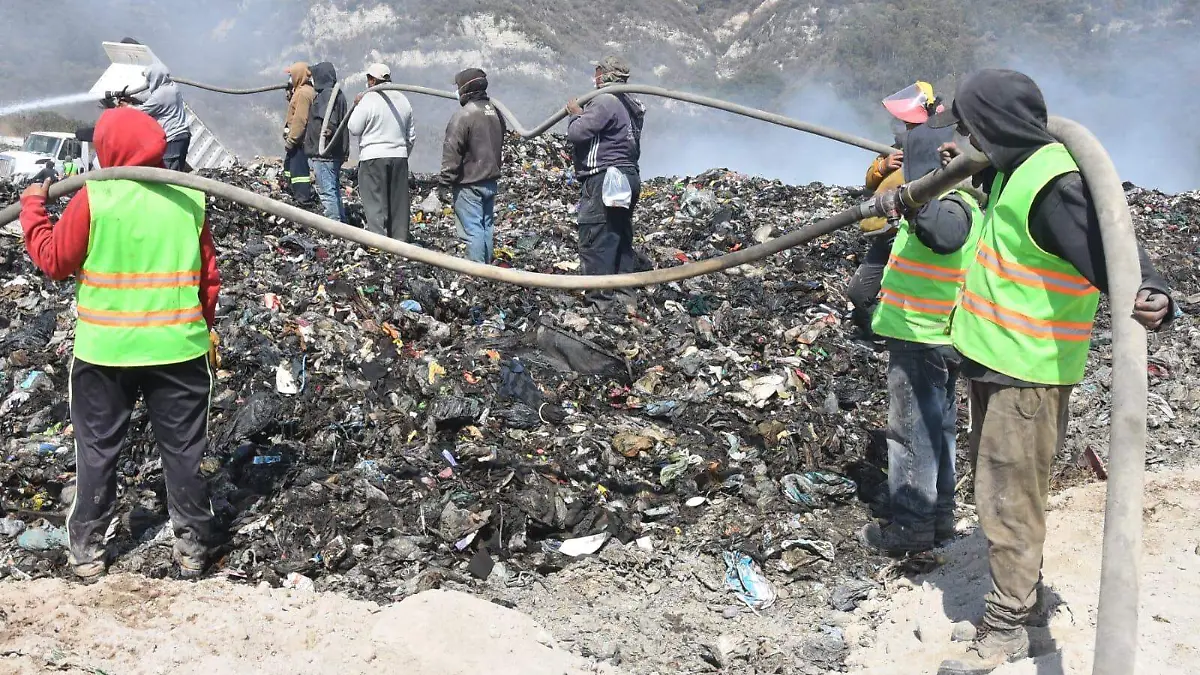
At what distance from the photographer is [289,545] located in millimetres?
4012

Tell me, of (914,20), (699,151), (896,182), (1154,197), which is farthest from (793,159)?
(896,182)

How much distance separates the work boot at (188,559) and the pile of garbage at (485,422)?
0.27 ft

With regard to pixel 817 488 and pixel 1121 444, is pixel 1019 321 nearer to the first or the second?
pixel 1121 444

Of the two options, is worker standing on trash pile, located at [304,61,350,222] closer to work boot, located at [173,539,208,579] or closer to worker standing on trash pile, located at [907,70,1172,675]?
work boot, located at [173,539,208,579]

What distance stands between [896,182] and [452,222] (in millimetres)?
6182

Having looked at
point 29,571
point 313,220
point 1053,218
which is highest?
point 1053,218

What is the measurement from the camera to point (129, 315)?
3.53 metres

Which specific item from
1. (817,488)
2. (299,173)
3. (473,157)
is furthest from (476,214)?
(817,488)

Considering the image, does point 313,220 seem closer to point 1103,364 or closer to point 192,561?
point 192,561

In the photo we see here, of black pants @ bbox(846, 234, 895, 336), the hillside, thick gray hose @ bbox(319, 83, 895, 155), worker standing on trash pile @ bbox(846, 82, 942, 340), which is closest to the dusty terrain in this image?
worker standing on trash pile @ bbox(846, 82, 942, 340)

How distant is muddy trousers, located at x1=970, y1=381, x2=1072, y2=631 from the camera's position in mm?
2939

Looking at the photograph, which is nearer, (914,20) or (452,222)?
(452,222)

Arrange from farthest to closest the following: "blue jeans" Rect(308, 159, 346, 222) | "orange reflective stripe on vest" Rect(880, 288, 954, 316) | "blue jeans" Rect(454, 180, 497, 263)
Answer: "blue jeans" Rect(308, 159, 346, 222) → "blue jeans" Rect(454, 180, 497, 263) → "orange reflective stripe on vest" Rect(880, 288, 954, 316)

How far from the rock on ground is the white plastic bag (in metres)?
3.83
